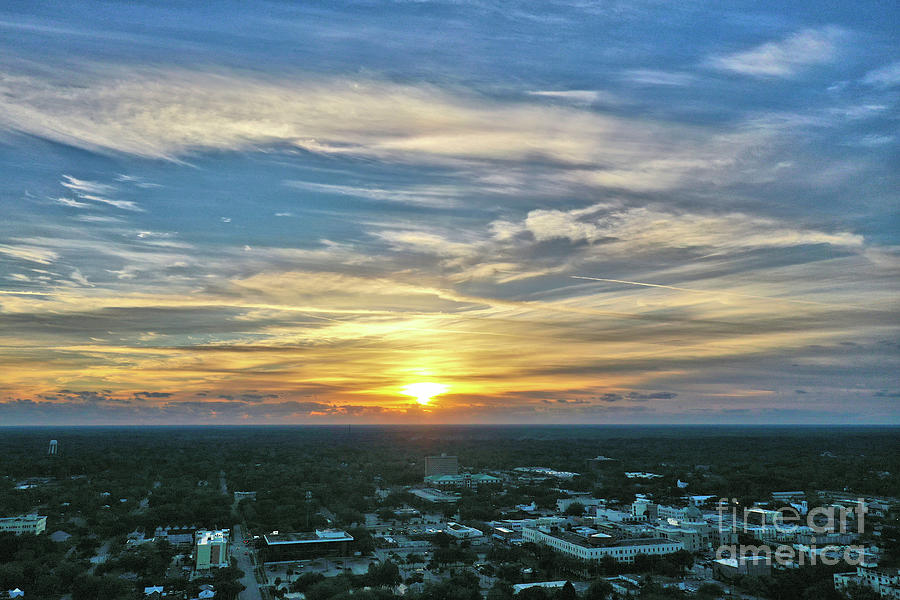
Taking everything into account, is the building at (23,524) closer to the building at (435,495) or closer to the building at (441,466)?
the building at (435,495)

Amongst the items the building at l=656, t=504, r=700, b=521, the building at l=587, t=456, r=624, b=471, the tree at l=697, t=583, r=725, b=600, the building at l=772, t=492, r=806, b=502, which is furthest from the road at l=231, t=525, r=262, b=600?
the building at l=587, t=456, r=624, b=471

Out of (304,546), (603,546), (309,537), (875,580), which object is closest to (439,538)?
(309,537)

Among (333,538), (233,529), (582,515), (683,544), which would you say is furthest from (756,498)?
(233,529)

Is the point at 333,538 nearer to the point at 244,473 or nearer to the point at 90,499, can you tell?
the point at 90,499

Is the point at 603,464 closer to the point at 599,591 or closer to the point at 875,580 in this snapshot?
the point at 875,580

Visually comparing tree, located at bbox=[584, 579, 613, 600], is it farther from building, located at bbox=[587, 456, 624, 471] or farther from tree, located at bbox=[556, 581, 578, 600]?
building, located at bbox=[587, 456, 624, 471]
